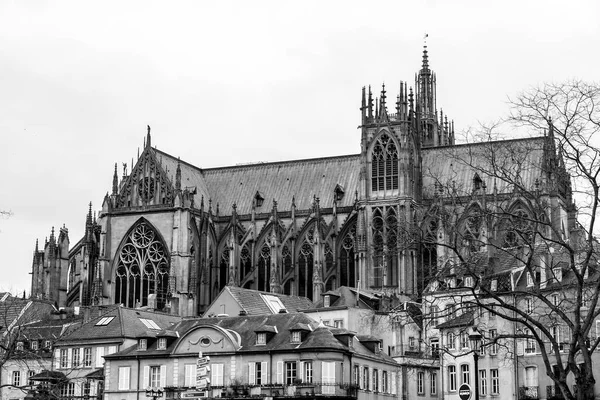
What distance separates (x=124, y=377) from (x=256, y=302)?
1967 cm

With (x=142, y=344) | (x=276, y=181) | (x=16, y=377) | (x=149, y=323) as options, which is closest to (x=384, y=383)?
(x=142, y=344)

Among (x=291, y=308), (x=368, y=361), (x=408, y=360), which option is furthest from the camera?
(x=291, y=308)

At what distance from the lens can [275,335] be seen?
86688 millimetres

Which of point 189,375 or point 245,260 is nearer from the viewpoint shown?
point 189,375

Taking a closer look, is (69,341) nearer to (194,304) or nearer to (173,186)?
(194,304)

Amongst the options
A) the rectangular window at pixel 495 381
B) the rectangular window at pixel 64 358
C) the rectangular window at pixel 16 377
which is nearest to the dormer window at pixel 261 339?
the rectangular window at pixel 495 381

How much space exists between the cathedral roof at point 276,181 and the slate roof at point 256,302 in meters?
15.0

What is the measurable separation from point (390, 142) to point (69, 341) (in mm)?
37676

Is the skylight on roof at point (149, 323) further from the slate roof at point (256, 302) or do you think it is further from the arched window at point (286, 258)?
the arched window at point (286, 258)

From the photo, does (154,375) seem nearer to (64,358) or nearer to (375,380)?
(64,358)

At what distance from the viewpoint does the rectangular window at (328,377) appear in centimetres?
8169

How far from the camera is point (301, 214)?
12300 cm

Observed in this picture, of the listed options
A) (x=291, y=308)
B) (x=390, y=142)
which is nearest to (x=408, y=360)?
(x=291, y=308)

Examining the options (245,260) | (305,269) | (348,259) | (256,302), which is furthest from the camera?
(245,260)
